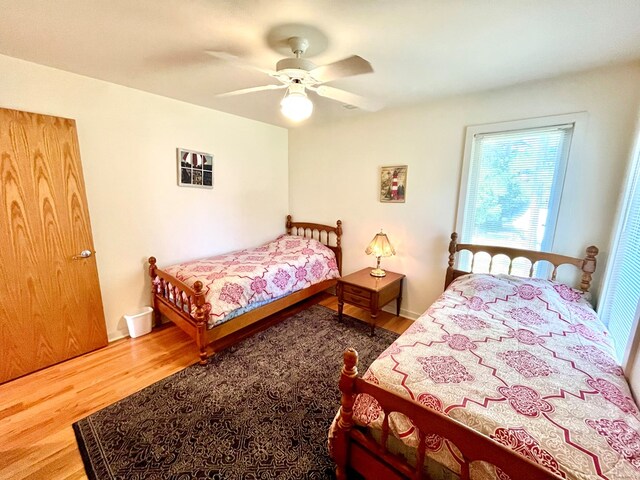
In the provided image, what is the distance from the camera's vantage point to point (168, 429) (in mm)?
1701

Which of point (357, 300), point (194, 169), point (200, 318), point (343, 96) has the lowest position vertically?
point (357, 300)

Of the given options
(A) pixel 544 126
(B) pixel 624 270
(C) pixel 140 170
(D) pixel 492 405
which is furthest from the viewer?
(C) pixel 140 170

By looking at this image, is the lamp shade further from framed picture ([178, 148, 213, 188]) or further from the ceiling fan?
framed picture ([178, 148, 213, 188])

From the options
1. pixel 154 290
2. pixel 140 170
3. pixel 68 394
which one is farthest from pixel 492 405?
pixel 140 170

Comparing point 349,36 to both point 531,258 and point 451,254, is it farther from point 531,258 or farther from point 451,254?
point 531,258

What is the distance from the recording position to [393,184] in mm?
3188

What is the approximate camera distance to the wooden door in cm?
203

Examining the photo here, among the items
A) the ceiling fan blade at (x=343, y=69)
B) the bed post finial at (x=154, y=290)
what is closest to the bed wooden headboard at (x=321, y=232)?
the bed post finial at (x=154, y=290)

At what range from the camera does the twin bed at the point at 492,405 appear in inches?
35.4

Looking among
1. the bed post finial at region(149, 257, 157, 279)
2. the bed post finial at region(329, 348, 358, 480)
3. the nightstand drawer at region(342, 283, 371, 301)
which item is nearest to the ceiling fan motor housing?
the bed post finial at region(329, 348, 358, 480)

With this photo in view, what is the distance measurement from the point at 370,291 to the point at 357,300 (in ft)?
0.72

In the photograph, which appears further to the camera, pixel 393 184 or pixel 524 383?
pixel 393 184

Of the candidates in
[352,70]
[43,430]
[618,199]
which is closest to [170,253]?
[43,430]

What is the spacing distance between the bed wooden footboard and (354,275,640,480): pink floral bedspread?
0.07 meters
